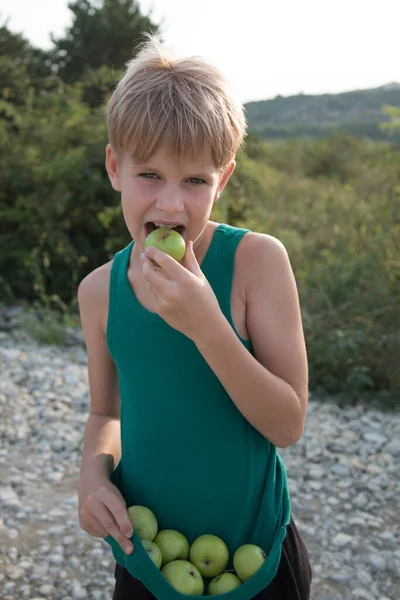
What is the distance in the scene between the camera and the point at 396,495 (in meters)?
3.79

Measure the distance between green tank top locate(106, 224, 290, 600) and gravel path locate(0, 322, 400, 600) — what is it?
153 centimetres

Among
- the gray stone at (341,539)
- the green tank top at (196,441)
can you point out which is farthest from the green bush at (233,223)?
the green tank top at (196,441)

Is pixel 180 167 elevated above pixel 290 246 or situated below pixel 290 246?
above

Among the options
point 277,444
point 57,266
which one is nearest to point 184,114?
point 277,444

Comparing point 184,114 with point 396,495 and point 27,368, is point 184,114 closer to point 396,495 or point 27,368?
point 396,495

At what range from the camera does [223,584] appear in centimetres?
152

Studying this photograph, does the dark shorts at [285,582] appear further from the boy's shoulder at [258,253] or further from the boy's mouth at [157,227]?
the boy's mouth at [157,227]

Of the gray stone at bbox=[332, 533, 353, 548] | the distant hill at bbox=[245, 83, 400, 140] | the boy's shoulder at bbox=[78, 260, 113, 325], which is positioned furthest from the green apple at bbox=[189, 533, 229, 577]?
the gray stone at bbox=[332, 533, 353, 548]

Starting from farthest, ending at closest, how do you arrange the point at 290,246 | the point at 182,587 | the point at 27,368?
the point at 290,246
the point at 27,368
the point at 182,587

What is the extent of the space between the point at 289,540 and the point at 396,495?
7.75ft

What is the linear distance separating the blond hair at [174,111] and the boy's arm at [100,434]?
40 cm

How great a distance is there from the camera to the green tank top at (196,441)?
1585 millimetres

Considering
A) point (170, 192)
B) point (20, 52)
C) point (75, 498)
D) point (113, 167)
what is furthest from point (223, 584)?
point (20, 52)

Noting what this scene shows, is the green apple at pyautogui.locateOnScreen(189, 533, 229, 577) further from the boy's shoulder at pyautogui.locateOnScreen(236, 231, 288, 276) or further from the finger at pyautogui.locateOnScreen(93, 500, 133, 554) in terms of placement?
the boy's shoulder at pyautogui.locateOnScreen(236, 231, 288, 276)
